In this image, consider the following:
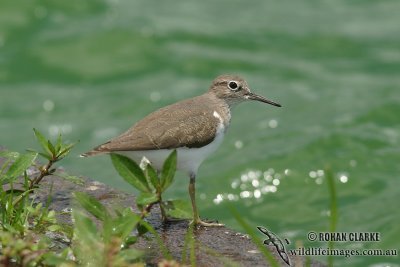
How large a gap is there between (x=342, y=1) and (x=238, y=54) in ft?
7.92

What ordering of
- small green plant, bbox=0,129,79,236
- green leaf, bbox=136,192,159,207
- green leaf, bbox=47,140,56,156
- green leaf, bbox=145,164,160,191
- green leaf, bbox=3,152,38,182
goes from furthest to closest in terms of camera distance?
green leaf, bbox=47,140,56,156 → green leaf, bbox=3,152,38,182 → small green plant, bbox=0,129,79,236 → green leaf, bbox=145,164,160,191 → green leaf, bbox=136,192,159,207

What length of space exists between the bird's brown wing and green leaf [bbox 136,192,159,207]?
124 cm

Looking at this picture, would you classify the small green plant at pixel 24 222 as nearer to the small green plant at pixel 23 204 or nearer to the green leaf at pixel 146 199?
the small green plant at pixel 23 204

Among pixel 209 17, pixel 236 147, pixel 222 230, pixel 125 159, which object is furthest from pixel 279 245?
pixel 209 17

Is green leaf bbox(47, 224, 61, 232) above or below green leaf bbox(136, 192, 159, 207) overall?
below

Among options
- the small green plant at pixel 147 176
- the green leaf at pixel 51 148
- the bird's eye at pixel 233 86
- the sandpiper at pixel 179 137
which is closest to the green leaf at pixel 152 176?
the small green plant at pixel 147 176

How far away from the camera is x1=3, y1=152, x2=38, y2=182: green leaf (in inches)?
215

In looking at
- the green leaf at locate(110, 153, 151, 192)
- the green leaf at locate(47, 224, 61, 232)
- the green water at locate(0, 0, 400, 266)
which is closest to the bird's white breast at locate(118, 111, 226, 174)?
the green leaf at locate(47, 224, 61, 232)

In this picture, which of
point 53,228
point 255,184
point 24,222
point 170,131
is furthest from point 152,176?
point 255,184

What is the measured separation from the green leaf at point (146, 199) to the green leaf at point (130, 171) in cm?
7

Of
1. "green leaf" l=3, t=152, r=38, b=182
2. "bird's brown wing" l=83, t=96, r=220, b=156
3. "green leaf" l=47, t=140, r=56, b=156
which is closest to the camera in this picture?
"green leaf" l=3, t=152, r=38, b=182

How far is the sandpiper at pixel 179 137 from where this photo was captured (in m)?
6.16

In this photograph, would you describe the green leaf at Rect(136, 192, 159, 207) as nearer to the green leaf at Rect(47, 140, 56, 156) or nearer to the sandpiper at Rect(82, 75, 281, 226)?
the green leaf at Rect(47, 140, 56, 156)

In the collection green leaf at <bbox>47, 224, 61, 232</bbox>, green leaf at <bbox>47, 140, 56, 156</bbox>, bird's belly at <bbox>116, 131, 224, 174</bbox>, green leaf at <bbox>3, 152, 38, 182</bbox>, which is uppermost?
bird's belly at <bbox>116, 131, 224, 174</bbox>
